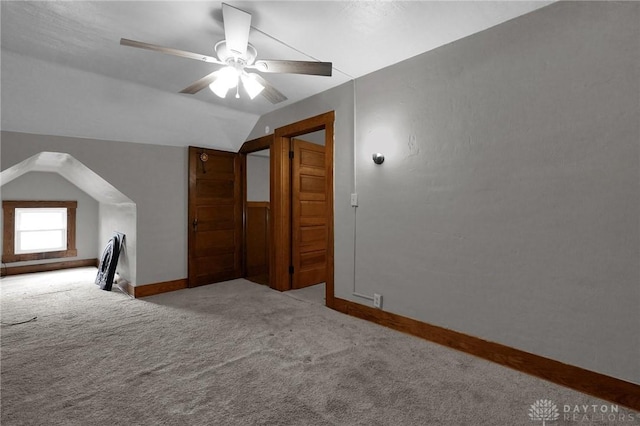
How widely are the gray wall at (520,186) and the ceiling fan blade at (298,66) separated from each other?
3.50ft

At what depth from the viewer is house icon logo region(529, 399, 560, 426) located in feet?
5.55

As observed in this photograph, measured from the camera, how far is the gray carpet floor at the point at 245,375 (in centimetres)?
170

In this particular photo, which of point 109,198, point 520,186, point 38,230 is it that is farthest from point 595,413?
point 38,230

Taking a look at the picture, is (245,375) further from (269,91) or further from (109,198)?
(109,198)

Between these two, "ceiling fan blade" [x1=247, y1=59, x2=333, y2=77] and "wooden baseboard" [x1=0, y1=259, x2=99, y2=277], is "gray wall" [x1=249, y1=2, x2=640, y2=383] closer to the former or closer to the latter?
"ceiling fan blade" [x1=247, y1=59, x2=333, y2=77]

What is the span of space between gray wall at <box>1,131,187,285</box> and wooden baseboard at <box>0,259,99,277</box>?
2.18 metres

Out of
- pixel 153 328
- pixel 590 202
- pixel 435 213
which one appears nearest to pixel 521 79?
pixel 590 202

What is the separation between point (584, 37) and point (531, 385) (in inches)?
86.7

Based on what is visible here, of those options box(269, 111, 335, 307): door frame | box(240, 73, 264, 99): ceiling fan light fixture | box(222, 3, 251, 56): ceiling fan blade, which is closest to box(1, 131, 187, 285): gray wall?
box(269, 111, 335, 307): door frame

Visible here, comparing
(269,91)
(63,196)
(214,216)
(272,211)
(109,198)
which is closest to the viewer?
(269,91)

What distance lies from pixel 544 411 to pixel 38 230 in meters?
6.96

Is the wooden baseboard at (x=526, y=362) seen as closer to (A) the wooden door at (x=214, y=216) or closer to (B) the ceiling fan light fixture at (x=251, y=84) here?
(B) the ceiling fan light fixture at (x=251, y=84)

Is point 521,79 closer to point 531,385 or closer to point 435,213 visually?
point 435,213

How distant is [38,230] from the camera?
5.18 m
